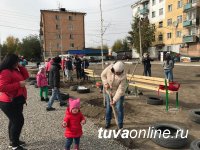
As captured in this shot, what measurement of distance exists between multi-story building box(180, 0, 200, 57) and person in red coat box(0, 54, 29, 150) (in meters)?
42.2

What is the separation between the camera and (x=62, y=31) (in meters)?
69.1

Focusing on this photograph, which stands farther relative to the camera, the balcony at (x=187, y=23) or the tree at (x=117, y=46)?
the tree at (x=117, y=46)

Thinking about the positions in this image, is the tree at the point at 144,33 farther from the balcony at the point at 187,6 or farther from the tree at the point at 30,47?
the tree at the point at 30,47

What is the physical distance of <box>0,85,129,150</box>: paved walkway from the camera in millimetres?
4695

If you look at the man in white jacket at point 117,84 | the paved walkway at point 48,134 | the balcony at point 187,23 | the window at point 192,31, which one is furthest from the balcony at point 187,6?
the man in white jacket at point 117,84

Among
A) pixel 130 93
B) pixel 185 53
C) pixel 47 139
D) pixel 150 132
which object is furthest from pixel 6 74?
pixel 185 53

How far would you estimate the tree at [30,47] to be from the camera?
223ft

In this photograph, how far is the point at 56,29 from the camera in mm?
67438

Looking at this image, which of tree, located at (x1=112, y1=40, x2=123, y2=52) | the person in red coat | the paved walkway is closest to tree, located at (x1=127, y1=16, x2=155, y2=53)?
tree, located at (x1=112, y1=40, x2=123, y2=52)

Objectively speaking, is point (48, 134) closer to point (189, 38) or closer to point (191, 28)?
point (189, 38)

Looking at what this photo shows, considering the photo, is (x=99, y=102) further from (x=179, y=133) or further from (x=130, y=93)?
(x=179, y=133)

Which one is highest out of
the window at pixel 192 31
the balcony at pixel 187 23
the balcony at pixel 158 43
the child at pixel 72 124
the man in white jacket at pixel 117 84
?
the balcony at pixel 187 23

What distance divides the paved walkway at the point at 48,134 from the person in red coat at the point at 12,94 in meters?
0.54

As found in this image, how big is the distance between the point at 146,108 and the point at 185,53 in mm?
41246
